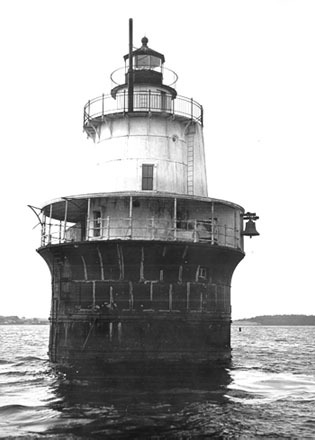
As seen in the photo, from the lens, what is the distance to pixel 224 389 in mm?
21594

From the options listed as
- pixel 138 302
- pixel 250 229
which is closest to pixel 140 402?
pixel 138 302

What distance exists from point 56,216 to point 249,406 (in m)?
15.8

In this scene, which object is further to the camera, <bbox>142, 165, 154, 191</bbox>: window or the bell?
the bell

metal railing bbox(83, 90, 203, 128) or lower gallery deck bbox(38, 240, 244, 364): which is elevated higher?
metal railing bbox(83, 90, 203, 128)

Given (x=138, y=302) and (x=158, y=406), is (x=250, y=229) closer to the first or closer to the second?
(x=138, y=302)

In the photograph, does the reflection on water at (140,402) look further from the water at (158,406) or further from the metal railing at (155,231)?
the metal railing at (155,231)

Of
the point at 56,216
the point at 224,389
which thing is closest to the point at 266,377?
the point at 224,389

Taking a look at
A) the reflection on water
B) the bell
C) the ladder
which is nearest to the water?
the reflection on water

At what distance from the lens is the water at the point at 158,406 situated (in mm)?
15570

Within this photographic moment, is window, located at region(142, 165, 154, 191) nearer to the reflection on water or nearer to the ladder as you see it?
the ladder

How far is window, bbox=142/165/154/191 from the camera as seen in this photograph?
90.6 feet

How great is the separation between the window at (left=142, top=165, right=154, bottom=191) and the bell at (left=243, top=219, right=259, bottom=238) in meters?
5.05

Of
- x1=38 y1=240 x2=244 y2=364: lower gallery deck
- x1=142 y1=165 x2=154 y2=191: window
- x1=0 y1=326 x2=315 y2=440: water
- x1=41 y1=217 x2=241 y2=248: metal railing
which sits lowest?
x1=0 y1=326 x2=315 y2=440: water

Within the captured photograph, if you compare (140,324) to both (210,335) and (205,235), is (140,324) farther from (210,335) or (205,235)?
(205,235)
